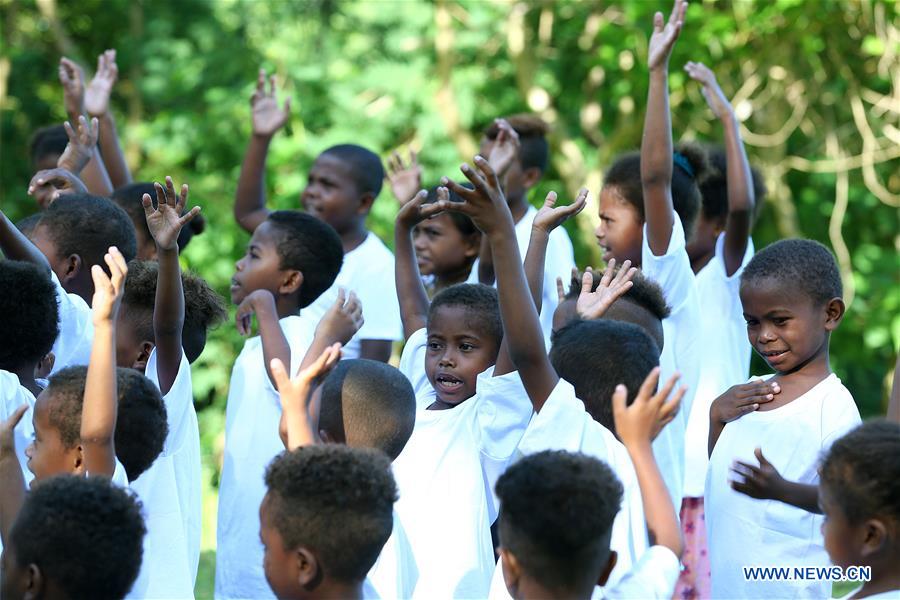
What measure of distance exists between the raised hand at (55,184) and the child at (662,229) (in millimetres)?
2086

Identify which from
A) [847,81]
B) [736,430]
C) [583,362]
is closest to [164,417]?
[583,362]

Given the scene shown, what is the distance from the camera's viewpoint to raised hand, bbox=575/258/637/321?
3758 millimetres

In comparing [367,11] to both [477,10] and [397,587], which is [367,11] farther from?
[397,587]

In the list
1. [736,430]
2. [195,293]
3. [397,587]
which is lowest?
[397,587]

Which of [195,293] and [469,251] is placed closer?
[195,293]

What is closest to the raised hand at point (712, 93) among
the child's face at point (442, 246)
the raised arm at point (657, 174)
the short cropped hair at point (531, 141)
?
the raised arm at point (657, 174)

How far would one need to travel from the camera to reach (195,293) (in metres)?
4.20

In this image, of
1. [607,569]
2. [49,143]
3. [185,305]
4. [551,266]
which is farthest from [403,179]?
[607,569]

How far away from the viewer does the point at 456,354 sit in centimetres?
397

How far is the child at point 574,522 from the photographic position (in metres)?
2.58

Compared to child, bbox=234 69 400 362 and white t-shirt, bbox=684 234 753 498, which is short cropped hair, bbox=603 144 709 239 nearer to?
white t-shirt, bbox=684 234 753 498

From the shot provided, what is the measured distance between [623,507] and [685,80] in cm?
637

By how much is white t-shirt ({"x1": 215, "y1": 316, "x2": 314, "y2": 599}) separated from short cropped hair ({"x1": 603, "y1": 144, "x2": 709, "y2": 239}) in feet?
4.70

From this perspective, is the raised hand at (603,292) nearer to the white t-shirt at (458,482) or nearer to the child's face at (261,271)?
the white t-shirt at (458,482)
